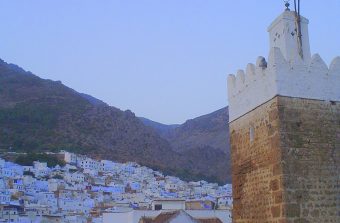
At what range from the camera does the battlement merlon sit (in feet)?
24.4

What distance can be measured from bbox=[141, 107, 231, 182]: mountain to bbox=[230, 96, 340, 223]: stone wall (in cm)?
8691

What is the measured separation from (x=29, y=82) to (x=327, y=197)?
10998 cm

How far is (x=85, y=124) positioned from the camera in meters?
91.6

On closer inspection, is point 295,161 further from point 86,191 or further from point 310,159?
point 86,191

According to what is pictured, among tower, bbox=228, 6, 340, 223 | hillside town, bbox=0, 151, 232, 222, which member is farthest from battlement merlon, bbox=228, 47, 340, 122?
hillside town, bbox=0, 151, 232, 222

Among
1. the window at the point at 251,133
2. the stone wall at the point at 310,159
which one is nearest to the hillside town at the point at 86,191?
the window at the point at 251,133

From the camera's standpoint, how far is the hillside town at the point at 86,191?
38500 millimetres

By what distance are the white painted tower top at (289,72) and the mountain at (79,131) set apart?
7316cm

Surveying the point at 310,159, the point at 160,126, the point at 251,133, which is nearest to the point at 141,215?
the point at 251,133

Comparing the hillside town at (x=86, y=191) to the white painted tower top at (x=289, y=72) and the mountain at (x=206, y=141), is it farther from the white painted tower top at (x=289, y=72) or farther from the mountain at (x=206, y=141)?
the mountain at (x=206, y=141)

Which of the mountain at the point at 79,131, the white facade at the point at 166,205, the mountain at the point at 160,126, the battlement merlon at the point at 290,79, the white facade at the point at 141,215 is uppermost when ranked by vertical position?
the mountain at the point at 160,126

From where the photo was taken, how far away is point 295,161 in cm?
726

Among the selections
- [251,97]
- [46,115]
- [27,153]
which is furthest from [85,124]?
[251,97]

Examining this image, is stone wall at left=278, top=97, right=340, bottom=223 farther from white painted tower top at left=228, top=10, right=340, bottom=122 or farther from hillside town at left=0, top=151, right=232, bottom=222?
hillside town at left=0, top=151, right=232, bottom=222
